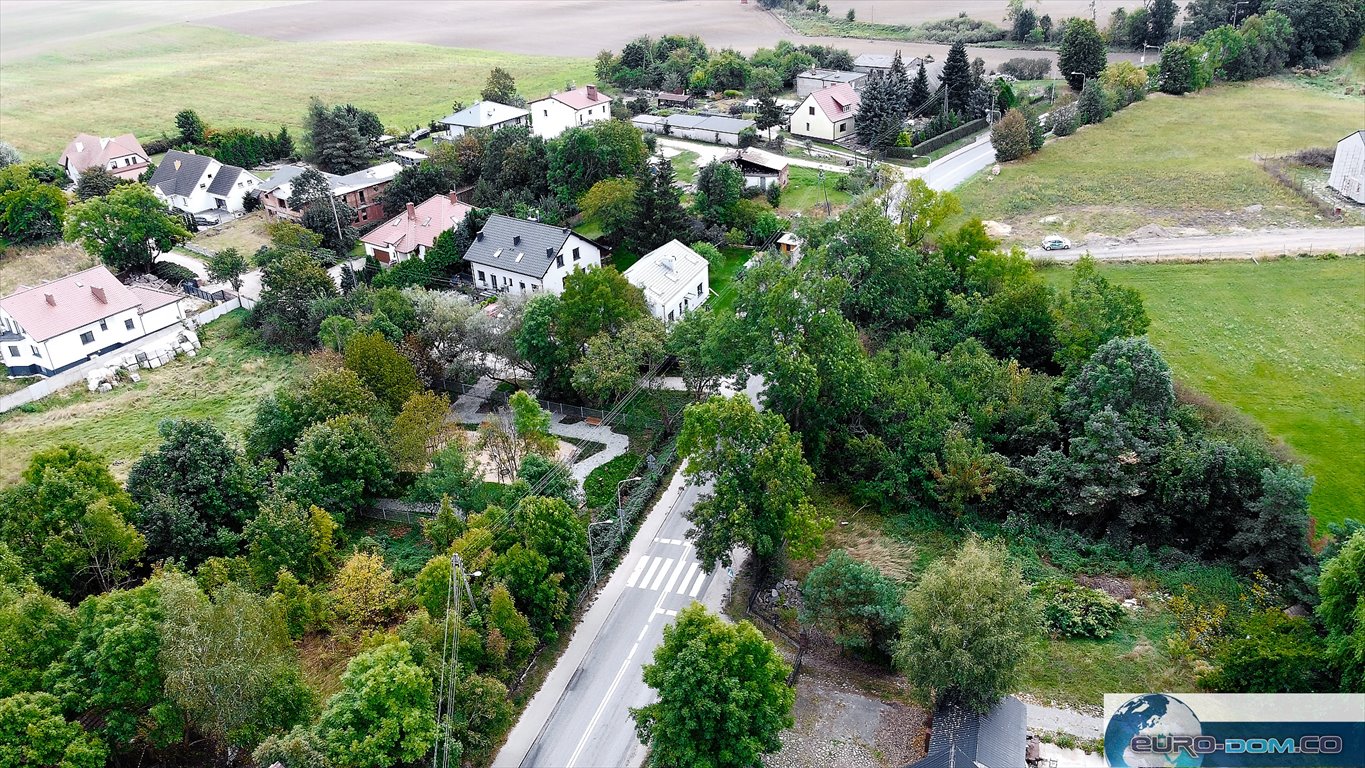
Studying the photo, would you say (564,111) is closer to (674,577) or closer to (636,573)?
(636,573)

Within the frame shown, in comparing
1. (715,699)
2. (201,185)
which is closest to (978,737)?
(715,699)

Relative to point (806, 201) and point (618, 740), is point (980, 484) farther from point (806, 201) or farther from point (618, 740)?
point (806, 201)

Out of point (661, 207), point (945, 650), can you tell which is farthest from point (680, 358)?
point (945, 650)

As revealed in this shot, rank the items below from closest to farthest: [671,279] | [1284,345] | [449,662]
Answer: [449,662] < [1284,345] < [671,279]

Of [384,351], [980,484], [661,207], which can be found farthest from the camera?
[661,207]

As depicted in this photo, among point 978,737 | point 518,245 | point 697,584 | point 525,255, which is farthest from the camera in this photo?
point 518,245

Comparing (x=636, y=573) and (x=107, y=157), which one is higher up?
(x=107, y=157)
